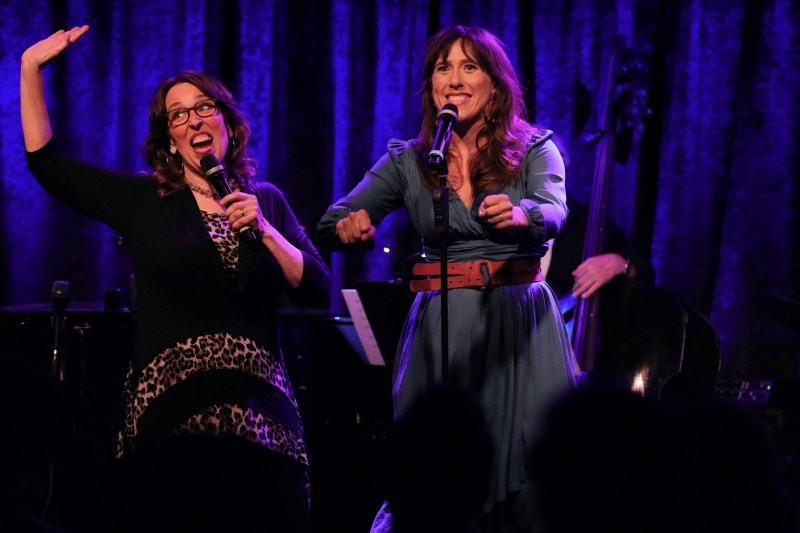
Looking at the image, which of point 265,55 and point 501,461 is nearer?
point 501,461

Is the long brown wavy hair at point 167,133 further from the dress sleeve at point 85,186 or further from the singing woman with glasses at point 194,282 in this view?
the dress sleeve at point 85,186

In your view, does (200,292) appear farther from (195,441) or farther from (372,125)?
(372,125)

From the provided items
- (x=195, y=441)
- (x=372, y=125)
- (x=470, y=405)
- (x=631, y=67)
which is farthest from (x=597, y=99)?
(x=195, y=441)

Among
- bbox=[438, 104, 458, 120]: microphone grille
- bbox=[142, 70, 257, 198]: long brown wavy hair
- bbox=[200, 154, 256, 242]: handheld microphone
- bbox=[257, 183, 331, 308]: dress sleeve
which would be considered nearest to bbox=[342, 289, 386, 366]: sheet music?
bbox=[257, 183, 331, 308]: dress sleeve

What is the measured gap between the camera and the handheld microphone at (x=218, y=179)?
2.12 meters

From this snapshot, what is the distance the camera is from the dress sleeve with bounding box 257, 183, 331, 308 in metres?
2.34

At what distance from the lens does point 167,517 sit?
40.1 inches

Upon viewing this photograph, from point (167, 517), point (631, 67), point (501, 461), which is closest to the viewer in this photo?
point (167, 517)

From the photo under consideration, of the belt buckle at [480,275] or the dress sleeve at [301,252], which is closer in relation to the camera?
the belt buckle at [480,275]

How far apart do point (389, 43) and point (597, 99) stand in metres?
1.12

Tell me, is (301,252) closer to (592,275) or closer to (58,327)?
(58,327)

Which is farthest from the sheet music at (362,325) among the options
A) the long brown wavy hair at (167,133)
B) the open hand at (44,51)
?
the open hand at (44,51)

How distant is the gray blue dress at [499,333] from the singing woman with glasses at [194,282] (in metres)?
0.30

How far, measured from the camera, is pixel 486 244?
6.96 feet
